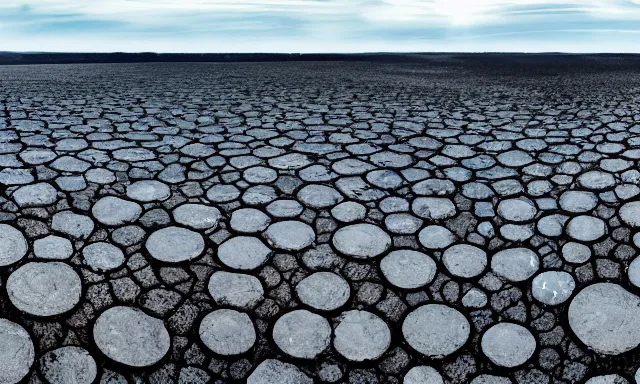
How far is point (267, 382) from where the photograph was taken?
1.74 m

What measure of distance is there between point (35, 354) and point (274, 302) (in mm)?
894

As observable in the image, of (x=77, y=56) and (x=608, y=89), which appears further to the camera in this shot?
(x=77, y=56)

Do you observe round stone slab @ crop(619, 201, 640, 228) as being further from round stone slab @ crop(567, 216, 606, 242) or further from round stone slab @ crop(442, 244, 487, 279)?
round stone slab @ crop(442, 244, 487, 279)


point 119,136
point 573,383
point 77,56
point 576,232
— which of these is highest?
point 77,56

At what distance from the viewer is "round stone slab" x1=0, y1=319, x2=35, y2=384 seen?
166 cm

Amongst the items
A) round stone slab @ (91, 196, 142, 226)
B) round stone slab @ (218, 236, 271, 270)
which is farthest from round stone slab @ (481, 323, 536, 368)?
round stone slab @ (91, 196, 142, 226)

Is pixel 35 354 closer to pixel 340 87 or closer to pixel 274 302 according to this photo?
pixel 274 302

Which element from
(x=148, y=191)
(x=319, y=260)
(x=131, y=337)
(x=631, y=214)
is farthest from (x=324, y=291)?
(x=631, y=214)

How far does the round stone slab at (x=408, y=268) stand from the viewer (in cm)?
211

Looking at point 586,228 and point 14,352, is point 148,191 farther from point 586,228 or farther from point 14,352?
point 586,228

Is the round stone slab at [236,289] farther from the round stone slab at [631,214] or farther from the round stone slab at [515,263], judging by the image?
the round stone slab at [631,214]

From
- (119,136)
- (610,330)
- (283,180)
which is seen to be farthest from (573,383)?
(119,136)

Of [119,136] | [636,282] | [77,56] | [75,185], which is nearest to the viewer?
[636,282]

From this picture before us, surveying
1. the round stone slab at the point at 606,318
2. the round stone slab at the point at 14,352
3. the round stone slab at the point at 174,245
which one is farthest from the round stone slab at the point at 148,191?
the round stone slab at the point at 606,318
